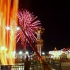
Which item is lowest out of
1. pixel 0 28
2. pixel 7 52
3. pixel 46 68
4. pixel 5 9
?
pixel 46 68

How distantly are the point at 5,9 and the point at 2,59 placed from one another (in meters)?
5.45

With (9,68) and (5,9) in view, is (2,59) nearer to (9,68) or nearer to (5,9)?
(5,9)

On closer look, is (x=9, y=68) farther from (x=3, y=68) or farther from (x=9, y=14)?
(x=9, y=14)

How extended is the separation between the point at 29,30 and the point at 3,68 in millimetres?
19137

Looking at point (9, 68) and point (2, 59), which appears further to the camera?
point (2, 59)

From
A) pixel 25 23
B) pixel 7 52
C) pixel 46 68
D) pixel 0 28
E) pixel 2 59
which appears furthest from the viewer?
pixel 25 23

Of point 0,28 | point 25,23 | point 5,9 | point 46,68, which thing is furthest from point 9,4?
point 46,68

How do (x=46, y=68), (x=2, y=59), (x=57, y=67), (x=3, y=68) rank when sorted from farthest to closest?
(x=2, y=59) → (x=57, y=67) → (x=46, y=68) → (x=3, y=68)

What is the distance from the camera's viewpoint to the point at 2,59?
2361 centimetres

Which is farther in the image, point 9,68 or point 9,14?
point 9,14

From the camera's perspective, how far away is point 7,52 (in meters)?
28.1

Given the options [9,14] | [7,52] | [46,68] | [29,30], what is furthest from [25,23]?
[46,68]

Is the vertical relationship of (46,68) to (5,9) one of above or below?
below

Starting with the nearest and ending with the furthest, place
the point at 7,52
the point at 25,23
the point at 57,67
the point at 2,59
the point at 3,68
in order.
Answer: the point at 3,68, the point at 57,67, the point at 2,59, the point at 7,52, the point at 25,23
